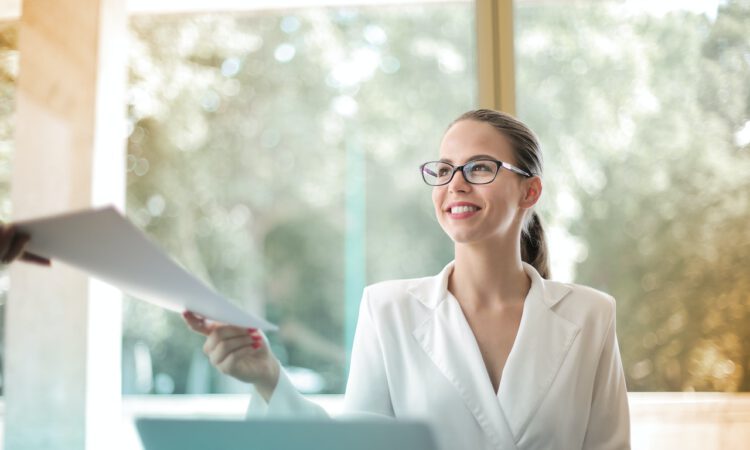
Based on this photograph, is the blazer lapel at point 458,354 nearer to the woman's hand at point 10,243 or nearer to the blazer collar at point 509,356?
the blazer collar at point 509,356

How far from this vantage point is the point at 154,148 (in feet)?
7.63

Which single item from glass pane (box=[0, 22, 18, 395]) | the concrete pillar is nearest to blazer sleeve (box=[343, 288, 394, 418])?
the concrete pillar

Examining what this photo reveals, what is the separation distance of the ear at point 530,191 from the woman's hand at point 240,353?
696 mm

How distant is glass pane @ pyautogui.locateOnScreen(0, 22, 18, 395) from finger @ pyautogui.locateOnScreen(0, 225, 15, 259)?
1597 mm

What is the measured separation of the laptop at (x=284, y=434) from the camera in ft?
2.45

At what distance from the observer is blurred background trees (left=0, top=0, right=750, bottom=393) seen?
6.89 feet

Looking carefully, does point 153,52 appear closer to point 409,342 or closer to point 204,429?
point 409,342

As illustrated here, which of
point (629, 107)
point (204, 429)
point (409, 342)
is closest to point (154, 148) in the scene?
point (409, 342)

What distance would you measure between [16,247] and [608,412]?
1166mm

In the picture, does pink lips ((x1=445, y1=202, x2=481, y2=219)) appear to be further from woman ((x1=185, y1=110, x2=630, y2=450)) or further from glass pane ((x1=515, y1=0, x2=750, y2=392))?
glass pane ((x1=515, y1=0, x2=750, y2=392))

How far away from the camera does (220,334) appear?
1.12 metres

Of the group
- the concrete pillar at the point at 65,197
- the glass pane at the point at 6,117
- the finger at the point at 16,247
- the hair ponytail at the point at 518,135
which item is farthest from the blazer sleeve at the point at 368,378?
the glass pane at the point at 6,117

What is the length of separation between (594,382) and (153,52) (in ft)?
5.82

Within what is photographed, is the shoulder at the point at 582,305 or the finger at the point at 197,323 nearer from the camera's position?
the finger at the point at 197,323
